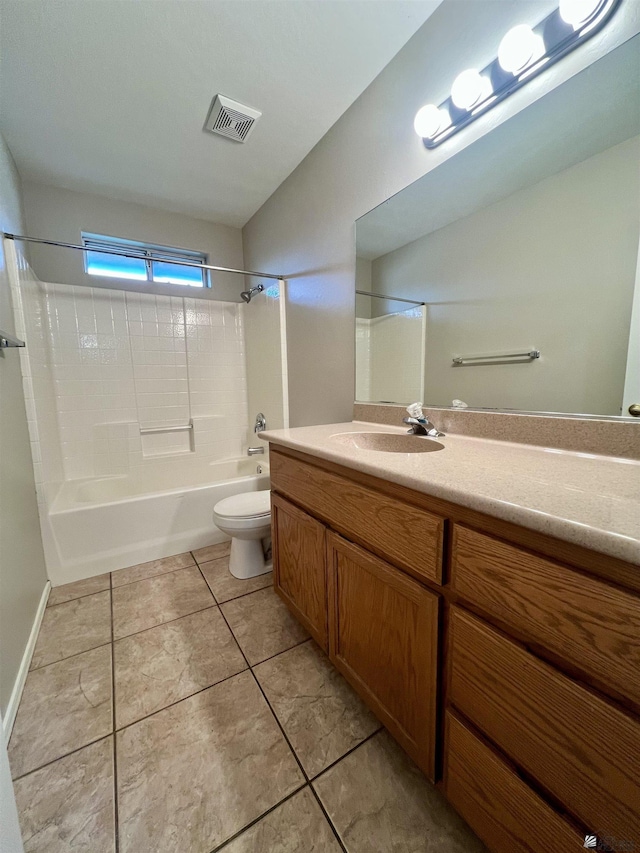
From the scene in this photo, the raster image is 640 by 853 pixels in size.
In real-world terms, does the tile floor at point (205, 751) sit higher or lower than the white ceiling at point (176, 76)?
lower

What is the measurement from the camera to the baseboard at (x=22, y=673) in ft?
3.22

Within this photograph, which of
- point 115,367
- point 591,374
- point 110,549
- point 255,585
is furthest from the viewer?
point 115,367

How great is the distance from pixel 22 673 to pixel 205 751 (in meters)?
0.79

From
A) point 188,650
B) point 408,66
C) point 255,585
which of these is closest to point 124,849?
point 188,650

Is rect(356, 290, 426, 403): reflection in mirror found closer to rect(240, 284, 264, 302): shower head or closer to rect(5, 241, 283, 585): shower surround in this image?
rect(5, 241, 283, 585): shower surround

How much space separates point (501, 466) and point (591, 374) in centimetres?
43

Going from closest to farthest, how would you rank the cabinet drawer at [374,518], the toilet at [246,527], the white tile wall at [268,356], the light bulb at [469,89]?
the cabinet drawer at [374,518]
the light bulb at [469,89]
the toilet at [246,527]
the white tile wall at [268,356]

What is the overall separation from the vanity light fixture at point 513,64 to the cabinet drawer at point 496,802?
176cm

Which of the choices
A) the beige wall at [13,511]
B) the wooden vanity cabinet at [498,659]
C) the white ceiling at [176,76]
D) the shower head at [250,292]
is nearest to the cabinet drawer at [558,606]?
the wooden vanity cabinet at [498,659]

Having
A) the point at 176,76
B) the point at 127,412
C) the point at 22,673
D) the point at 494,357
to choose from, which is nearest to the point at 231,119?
the point at 176,76

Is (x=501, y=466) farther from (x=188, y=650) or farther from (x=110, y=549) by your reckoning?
(x=110, y=549)

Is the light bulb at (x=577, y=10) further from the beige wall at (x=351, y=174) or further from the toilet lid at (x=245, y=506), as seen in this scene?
the toilet lid at (x=245, y=506)

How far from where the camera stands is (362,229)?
155 cm

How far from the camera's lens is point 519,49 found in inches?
37.1
